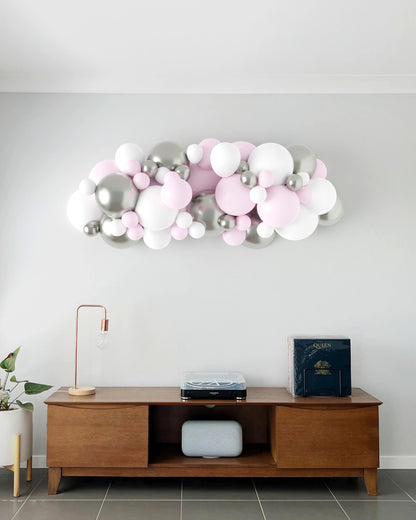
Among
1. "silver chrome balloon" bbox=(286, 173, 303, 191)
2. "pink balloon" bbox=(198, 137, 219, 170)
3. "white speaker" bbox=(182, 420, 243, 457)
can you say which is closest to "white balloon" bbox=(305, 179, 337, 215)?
"silver chrome balloon" bbox=(286, 173, 303, 191)

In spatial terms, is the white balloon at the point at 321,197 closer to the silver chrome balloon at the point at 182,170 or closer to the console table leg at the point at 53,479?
the silver chrome balloon at the point at 182,170

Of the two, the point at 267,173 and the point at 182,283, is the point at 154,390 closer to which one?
the point at 182,283

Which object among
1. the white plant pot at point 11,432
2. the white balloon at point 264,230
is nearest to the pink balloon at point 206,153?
the white balloon at point 264,230

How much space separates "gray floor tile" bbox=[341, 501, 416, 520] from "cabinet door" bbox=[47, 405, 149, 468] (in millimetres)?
1094

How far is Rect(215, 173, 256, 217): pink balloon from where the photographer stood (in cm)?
308

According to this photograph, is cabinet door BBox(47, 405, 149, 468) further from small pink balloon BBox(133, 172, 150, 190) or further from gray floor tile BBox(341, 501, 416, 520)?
small pink balloon BBox(133, 172, 150, 190)

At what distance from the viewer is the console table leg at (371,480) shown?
2.98m

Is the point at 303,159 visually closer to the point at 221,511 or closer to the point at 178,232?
the point at 178,232

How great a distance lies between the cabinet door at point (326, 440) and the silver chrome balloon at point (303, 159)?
1352mm

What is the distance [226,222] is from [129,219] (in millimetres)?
550

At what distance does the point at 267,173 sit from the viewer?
9.95 ft

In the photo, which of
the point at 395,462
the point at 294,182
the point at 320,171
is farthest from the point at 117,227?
the point at 395,462

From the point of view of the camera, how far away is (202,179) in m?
3.23

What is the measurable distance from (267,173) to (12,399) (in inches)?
82.0
